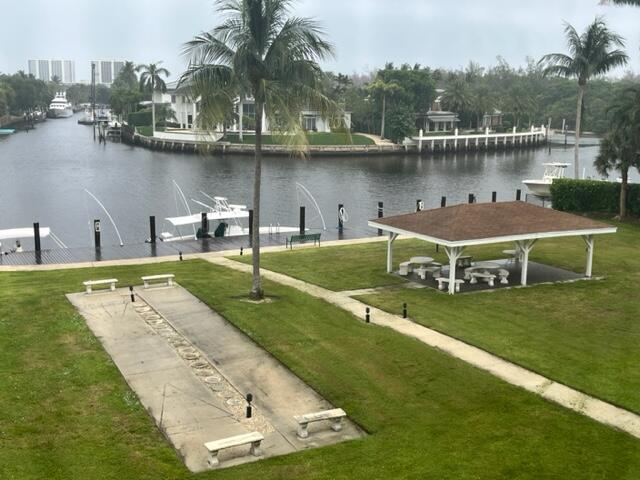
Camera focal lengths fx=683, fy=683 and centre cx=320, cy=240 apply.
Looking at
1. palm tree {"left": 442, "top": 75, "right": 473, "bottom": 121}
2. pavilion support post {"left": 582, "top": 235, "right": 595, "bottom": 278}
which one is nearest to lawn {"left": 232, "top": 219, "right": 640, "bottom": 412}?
pavilion support post {"left": 582, "top": 235, "right": 595, "bottom": 278}

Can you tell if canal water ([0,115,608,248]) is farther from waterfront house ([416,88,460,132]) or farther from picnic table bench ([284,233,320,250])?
waterfront house ([416,88,460,132])

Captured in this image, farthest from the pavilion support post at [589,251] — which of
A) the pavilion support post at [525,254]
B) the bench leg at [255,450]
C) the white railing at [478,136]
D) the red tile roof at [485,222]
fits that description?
the white railing at [478,136]

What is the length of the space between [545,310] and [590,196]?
24900mm

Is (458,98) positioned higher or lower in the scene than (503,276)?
higher

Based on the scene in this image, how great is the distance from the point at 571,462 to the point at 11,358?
1288 cm

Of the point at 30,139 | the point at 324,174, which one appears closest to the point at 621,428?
the point at 324,174

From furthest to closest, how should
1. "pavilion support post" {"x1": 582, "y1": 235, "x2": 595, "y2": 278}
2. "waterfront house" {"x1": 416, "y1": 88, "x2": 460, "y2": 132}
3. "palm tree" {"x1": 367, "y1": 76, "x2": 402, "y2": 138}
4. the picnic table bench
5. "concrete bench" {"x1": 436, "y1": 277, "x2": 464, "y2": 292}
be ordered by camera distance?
"waterfront house" {"x1": 416, "y1": 88, "x2": 460, "y2": 132}
"palm tree" {"x1": 367, "y1": 76, "x2": 402, "y2": 138}
the picnic table bench
"pavilion support post" {"x1": 582, "y1": 235, "x2": 595, "y2": 278}
"concrete bench" {"x1": 436, "y1": 277, "x2": 464, "y2": 292}

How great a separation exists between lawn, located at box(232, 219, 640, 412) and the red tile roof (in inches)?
84.4

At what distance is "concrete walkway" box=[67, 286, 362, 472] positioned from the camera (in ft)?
43.1

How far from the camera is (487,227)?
25.0 metres

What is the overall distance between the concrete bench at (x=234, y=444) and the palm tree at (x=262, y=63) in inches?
424

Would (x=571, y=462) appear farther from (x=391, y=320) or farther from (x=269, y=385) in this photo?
(x=391, y=320)

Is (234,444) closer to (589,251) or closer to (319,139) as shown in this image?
(589,251)

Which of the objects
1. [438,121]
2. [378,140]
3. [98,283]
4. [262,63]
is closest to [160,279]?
[98,283]
